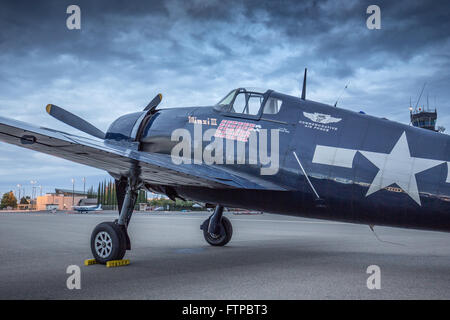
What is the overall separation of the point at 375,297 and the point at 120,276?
3792 millimetres

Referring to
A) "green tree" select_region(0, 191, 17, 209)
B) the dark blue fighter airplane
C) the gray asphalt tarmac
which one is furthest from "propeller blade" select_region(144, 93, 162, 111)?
"green tree" select_region(0, 191, 17, 209)

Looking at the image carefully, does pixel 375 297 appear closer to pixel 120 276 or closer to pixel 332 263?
pixel 332 263

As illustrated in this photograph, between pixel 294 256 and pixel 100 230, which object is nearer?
pixel 100 230

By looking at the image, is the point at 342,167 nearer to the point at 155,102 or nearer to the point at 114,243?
the point at 114,243

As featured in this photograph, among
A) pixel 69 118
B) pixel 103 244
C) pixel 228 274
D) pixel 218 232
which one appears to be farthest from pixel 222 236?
pixel 69 118

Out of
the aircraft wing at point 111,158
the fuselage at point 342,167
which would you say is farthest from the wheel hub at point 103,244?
the fuselage at point 342,167

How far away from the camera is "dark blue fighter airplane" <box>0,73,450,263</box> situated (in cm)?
580

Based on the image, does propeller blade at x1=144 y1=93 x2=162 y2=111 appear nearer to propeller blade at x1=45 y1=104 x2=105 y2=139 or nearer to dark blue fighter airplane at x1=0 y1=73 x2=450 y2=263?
dark blue fighter airplane at x1=0 y1=73 x2=450 y2=263

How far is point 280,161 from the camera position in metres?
6.95

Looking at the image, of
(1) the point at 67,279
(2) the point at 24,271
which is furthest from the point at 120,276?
(2) the point at 24,271

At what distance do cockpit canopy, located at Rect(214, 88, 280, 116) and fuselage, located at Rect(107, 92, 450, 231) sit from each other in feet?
0.37

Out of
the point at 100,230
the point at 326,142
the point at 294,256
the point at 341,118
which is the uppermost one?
the point at 341,118

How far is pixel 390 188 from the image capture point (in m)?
5.95

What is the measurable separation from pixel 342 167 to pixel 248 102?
251 centimetres
